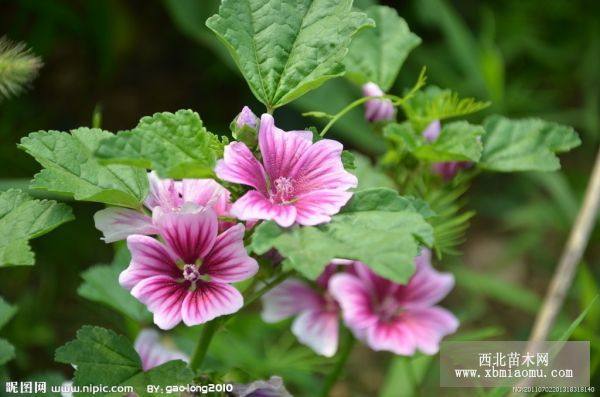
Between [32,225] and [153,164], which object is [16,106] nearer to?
[32,225]

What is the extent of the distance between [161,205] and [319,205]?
0.57 feet

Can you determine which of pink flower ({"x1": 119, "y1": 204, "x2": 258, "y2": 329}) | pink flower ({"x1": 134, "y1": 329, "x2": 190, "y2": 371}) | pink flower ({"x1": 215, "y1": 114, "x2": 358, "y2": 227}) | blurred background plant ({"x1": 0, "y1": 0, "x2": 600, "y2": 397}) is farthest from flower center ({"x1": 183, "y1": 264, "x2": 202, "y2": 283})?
blurred background plant ({"x1": 0, "y1": 0, "x2": 600, "y2": 397})

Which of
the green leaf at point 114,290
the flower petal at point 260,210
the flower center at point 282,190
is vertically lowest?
the green leaf at point 114,290

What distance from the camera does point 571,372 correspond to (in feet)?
3.73

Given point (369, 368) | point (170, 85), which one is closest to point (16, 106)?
point (170, 85)

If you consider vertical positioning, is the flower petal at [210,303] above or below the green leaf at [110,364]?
above

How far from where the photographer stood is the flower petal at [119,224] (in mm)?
825

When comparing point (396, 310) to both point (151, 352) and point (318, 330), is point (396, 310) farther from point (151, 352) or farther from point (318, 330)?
point (151, 352)

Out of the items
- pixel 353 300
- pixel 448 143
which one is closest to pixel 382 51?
pixel 448 143

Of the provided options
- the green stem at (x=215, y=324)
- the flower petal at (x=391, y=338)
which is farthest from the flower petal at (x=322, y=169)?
the flower petal at (x=391, y=338)

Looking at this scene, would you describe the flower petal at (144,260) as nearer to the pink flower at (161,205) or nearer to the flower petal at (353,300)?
the pink flower at (161,205)

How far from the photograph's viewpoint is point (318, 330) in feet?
3.94

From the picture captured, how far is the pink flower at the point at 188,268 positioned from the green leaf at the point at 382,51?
1.19 feet

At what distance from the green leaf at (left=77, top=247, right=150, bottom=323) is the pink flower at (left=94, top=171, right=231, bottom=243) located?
Answer: 274mm
